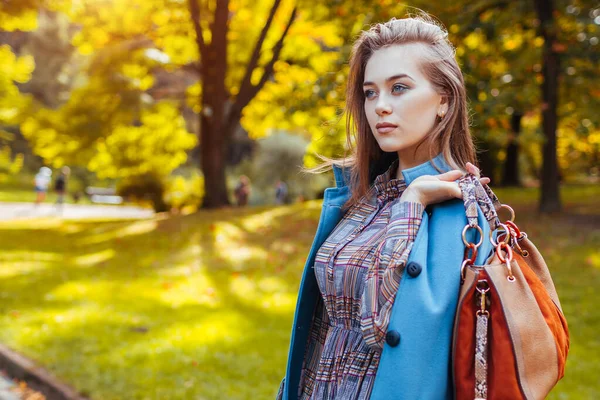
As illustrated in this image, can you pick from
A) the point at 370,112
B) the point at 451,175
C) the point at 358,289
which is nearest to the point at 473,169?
the point at 451,175

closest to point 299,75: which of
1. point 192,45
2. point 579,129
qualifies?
point 192,45

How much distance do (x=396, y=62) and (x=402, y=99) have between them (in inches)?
4.8

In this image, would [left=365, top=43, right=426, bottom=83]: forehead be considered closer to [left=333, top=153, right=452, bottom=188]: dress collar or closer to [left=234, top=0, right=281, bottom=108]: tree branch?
[left=333, top=153, right=452, bottom=188]: dress collar

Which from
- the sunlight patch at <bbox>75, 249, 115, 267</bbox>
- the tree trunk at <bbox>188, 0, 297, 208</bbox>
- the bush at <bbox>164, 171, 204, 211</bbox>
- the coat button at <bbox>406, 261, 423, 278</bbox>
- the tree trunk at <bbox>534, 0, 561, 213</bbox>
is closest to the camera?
the coat button at <bbox>406, 261, 423, 278</bbox>

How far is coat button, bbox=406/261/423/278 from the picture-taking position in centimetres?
171

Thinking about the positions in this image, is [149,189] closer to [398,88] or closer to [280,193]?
Answer: [280,193]

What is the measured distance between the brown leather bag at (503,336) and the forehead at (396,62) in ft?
1.90

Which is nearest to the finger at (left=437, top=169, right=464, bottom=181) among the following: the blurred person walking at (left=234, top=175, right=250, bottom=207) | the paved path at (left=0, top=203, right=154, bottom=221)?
the paved path at (left=0, top=203, right=154, bottom=221)

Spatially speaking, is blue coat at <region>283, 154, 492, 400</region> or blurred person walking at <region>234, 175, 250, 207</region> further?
blurred person walking at <region>234, 175, 250, 207</region>

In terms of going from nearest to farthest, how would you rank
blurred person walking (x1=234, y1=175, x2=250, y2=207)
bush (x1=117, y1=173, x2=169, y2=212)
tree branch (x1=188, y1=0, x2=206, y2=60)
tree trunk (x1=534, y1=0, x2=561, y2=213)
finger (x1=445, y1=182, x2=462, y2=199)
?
finger (x1=445, y1=182, x2=462, y2=199) → tree trunk (x1=534, y1=0, x2=561, y2=213) → tree branch (x1=188, y1=0, x2=206, y2=60) → blurred person walking (x1=234, y1=175, x2=250, y2=207) → bush (x1=117, y1=173, x2=169, y2=212)

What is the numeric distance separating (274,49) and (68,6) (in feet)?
19.9

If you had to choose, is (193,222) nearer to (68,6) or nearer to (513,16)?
(68,6)

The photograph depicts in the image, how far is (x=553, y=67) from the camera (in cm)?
1377

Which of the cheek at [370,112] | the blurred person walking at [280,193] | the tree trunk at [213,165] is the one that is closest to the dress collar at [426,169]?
the cheek at [370,112]
